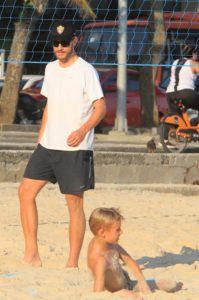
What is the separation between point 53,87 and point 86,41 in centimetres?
1912

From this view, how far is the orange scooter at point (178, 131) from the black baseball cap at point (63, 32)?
8.84 meters

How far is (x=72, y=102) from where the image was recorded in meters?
7.93

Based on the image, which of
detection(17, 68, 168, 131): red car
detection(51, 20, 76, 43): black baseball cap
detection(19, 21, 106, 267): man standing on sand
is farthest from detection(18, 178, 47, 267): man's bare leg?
detection(17, 68, 168, 131): red car

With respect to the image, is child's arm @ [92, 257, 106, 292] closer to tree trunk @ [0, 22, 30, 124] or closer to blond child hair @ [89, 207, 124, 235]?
blond child hair @ [89, 207, 124, 235]

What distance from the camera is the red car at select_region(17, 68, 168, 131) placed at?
26.9 m

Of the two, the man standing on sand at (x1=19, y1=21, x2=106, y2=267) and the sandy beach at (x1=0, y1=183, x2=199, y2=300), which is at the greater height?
the man standing on sand at (x1=19, y1=21, x2=106, y2=267)

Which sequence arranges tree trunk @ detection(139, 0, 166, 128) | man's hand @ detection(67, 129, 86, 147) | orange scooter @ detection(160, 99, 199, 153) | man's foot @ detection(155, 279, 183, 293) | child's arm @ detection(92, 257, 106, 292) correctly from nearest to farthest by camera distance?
1. child's arm @ detection(92, 257, 106, 292)
2. man's foot @ detection(155, 279, 183, 293)
3. man's hand @ detection(67, 129, 86, 147)
4. orange scooter @ detection(160, 99, 199, 153)
5. tree trunk @ detection(139, 0, 166, 128)

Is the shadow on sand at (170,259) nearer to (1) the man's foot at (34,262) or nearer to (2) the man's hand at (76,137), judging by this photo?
(1) the man's foot at (34,262)

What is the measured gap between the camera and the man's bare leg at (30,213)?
8062 mm

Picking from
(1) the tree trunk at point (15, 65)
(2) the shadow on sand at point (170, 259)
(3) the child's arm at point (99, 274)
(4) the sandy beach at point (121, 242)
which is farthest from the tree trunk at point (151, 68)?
(3) the child's arm at point (99, 274)

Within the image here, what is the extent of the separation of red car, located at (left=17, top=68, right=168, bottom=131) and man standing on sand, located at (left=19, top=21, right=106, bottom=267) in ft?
58.8

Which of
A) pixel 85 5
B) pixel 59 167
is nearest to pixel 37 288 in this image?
pixel 59 167

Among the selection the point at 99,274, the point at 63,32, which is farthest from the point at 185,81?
the point at 99,274

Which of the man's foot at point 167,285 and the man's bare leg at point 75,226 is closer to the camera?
the man's foot at point 167,285
